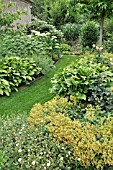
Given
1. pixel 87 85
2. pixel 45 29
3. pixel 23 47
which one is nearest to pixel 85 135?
pixel 87 85

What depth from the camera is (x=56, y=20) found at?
14.0 meters

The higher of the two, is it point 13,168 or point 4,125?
point 4,125

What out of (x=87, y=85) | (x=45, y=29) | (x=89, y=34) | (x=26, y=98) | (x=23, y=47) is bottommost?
(x=26, y=98)

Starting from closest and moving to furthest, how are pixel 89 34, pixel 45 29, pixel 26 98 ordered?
pixel 26 98 < pixel 89 34 < pixel 45 29

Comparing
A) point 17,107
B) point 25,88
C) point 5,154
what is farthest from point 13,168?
point 25,88

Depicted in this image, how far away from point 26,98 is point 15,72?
836 millimetres

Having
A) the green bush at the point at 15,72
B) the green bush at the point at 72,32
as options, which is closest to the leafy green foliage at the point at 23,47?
the green bush at the point at 15,72

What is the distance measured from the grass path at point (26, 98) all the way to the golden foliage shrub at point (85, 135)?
4.27 ft

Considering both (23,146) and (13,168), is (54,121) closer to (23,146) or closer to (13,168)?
(23,146)

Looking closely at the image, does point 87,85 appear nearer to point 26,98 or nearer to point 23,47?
point 26,98

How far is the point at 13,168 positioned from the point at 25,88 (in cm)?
303

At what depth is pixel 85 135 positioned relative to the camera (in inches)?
105

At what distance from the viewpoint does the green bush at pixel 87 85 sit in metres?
3.84

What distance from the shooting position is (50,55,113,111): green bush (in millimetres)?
3841
